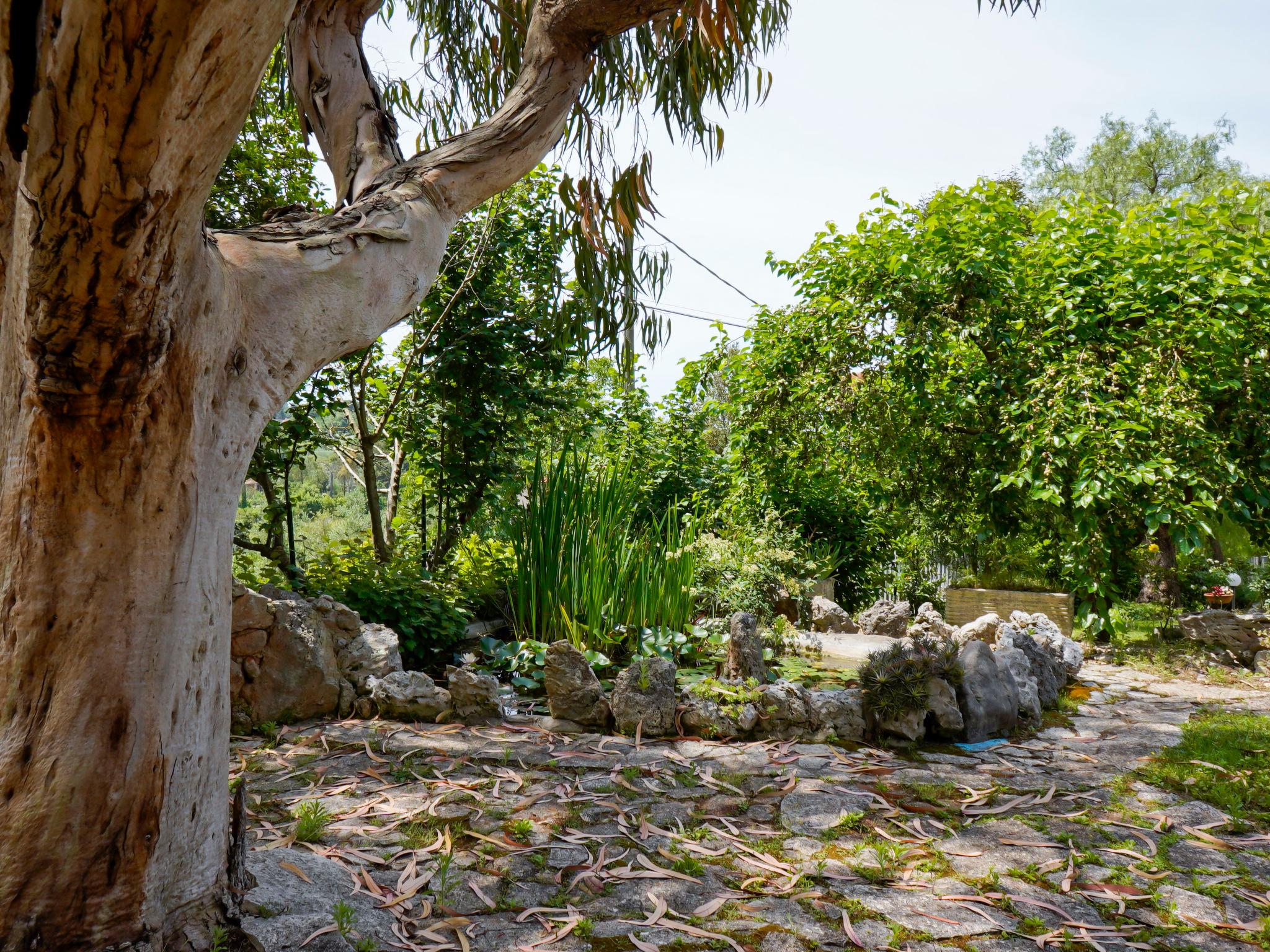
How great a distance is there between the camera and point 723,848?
2.42 meters

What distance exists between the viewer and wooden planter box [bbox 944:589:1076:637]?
21.0 feet

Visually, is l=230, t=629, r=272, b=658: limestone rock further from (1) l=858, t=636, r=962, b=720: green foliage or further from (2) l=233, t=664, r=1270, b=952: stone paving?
(1) l=858, t=636, r=962, b=720: green foliage

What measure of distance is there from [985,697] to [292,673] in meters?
3.23

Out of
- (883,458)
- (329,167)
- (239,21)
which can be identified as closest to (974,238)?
(883,458)

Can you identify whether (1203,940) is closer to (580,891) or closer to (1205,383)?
(580,891)

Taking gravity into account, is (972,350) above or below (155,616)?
above

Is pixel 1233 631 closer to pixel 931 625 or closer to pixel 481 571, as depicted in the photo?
pixel 931 625

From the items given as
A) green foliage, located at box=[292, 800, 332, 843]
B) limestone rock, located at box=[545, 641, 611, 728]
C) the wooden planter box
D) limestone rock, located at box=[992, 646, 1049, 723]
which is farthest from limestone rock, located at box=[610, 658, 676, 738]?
the wooden planter box

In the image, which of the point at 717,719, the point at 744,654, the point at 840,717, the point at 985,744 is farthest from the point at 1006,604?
the point at 717,719

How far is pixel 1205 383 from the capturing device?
5348 millimetres

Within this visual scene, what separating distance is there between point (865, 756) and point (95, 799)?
9.34ft

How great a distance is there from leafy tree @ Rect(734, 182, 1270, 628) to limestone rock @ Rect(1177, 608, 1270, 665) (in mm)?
562

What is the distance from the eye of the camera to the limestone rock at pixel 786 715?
12.0 feet

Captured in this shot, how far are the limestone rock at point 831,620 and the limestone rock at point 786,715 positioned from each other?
264 centimetres
